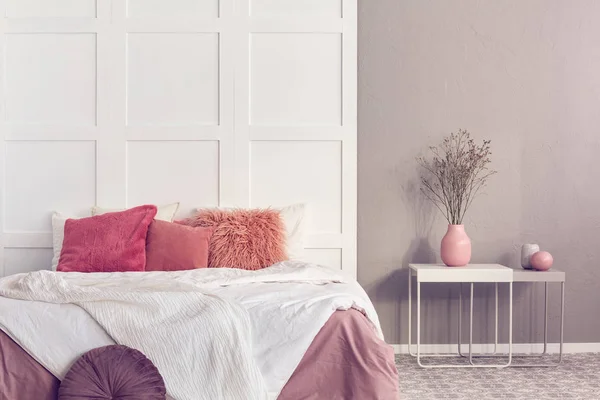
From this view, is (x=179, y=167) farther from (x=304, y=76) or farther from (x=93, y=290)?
(x=93, y=290)

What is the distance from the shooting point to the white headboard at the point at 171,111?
15.0 feet

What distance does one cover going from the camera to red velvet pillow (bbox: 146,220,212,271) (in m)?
3.95

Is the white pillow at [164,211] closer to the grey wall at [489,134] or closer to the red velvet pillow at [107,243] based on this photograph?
the red velvet pillow at [107,243]

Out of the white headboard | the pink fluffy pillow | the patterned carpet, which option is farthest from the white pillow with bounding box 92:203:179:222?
the patterned carpet

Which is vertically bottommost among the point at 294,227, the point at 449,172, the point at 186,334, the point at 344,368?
the point at 344,368

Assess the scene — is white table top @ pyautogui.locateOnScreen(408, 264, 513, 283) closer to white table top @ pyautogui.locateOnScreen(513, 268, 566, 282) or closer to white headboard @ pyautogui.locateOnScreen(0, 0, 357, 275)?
white table top @ pyautogui.locateOnScreen(513, 268, 566, 282)

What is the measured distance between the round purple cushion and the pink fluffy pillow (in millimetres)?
1435

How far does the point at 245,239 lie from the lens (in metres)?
4.06

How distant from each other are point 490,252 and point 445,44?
1405 millimetres

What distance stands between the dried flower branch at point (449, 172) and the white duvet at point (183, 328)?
1.80 metres

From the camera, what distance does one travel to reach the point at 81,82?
180 inches

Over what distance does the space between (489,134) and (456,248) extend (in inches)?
33.7

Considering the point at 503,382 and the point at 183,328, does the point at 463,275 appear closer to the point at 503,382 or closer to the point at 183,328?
the point at 503,382

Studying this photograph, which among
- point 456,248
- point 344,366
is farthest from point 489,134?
point 344,366
